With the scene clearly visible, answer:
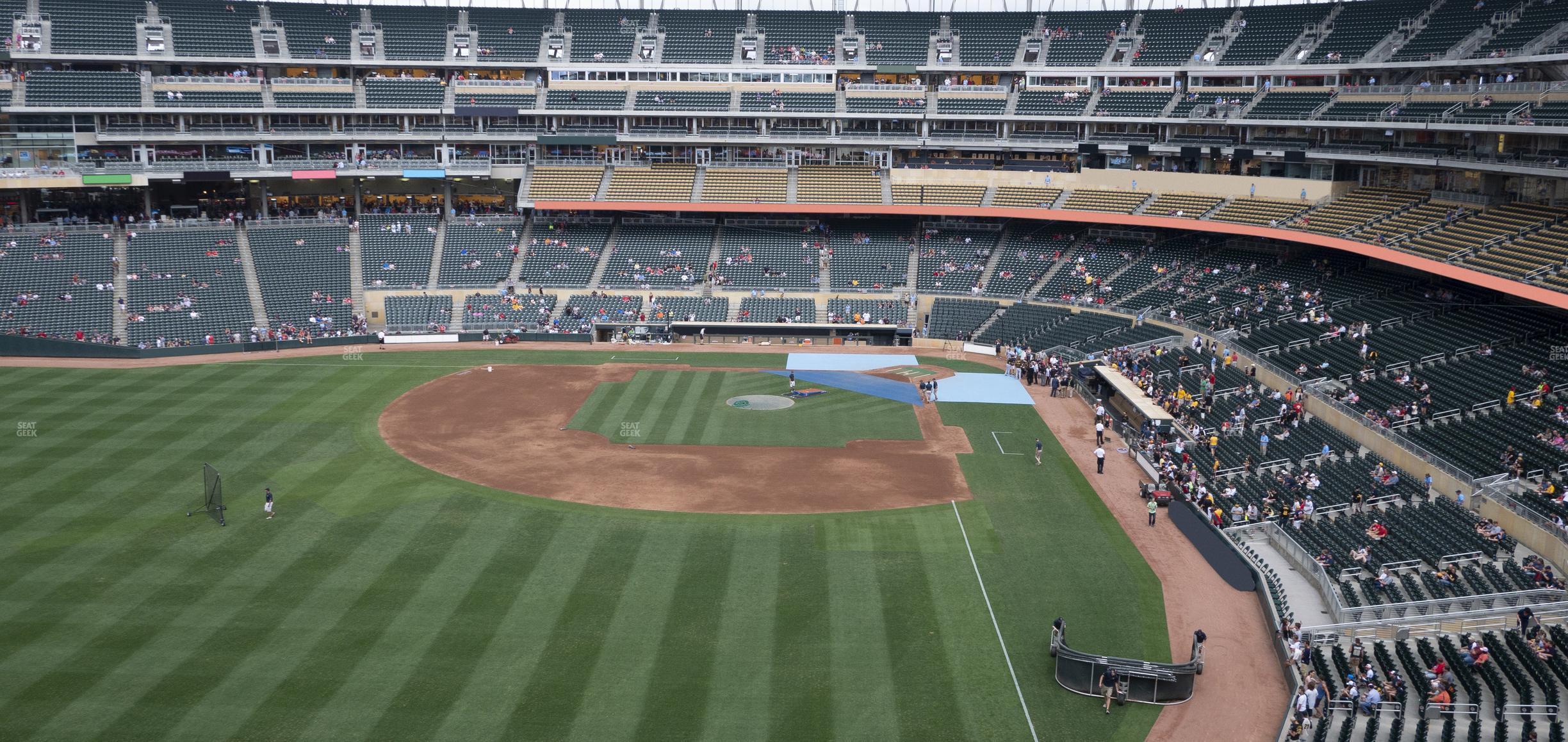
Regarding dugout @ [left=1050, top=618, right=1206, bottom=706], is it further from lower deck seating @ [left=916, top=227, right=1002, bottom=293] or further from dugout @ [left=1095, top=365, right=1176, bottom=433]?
lower deck seating @ [left=916, top=227, right=1002, bottom=293]

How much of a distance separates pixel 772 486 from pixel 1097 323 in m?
29.0

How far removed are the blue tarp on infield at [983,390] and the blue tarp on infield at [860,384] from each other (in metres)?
1.44

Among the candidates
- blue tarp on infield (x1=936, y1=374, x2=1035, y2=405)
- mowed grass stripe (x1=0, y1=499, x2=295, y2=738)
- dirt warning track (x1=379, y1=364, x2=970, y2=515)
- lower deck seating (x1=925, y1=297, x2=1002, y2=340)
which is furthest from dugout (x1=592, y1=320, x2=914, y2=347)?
mowed grass stripe (x1=0, y1=499, x2=295, y2=738)

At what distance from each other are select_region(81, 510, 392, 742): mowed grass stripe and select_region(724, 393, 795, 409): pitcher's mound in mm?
19408

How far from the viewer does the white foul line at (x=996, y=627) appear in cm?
2459

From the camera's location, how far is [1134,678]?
25.4 meters

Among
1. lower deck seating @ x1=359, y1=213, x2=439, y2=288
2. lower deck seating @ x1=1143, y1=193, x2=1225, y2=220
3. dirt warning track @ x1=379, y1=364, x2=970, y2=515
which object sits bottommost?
dirt warning track @ x1=379, y1=364, x2=970, y2=515

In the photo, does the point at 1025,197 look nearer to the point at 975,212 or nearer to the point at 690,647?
the point at 975,212

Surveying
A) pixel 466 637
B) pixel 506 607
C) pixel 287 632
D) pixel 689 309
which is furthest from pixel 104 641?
pixel 689 309

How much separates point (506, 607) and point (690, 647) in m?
5.50

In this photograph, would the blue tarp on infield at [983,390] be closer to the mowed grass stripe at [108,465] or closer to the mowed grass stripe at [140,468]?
the mowed grass stripe at [140,468]

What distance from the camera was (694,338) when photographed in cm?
6775

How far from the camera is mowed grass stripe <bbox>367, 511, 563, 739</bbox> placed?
2409cm

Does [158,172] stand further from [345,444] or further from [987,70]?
[987,70]
